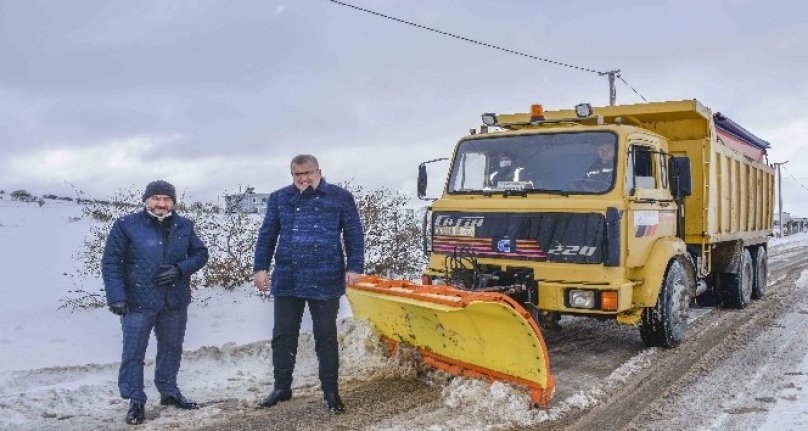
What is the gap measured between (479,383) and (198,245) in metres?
2.38

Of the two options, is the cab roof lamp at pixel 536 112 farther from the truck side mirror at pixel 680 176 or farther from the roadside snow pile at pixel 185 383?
the roadside snow pile at pixel 185 383

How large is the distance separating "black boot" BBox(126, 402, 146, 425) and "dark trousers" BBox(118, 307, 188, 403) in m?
0.04

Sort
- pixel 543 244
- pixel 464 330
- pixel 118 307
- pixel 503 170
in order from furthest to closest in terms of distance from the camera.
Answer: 1. pixel 503 170
2. pixel 543 244
3. pixel 464 330
4. pixel 118 307

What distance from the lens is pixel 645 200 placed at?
255 inches

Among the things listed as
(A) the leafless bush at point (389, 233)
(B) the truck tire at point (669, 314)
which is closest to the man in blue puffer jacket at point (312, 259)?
(B) the truck tire at point (669, 314)

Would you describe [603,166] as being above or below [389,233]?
above

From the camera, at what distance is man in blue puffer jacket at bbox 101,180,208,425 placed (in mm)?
4660

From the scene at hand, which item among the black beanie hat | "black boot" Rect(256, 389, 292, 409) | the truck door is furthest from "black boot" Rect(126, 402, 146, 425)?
the truck door

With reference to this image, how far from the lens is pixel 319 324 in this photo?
16.0 feet

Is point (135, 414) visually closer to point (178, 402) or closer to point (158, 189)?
point (178, 402)

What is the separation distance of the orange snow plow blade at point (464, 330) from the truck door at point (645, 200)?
1.85 meters

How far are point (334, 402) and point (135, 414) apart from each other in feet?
4.49

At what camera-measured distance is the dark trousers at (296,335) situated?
486 cm

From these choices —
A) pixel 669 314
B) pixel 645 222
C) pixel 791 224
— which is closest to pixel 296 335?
pixel 645 222
